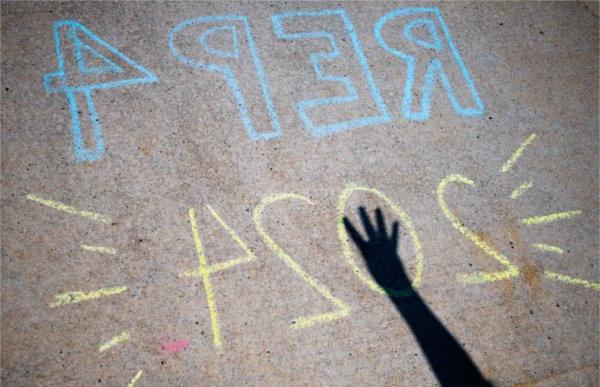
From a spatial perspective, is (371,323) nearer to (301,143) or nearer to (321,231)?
(321,231)

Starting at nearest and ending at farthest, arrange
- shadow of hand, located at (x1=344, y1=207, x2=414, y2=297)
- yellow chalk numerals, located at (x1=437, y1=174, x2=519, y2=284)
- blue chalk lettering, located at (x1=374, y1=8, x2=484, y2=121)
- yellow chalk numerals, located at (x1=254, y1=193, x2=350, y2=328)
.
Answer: yellow chalk numerals, located at (x1=254, y1=193, x2=350, y2=328) < shadow of hand, located at (x1=344, y1=207, x2=414, y2=297) < yellow chalk numerals, located at (x1=437, y1=174, x2=519, y2=284) < blue chalk lettering, located at (x1=374, y1=8, x2=484, y2=121)

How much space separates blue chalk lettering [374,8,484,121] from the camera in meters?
4.16

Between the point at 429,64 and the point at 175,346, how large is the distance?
3784mm

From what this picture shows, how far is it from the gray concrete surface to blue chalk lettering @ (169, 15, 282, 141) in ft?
0.23

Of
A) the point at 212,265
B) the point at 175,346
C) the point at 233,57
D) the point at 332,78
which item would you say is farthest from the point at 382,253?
the point at 233,57

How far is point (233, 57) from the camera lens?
4.04 meters

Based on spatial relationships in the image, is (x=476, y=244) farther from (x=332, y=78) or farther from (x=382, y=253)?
(x=332, y=78)

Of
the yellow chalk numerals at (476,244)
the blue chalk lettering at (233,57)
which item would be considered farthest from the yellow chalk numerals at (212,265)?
the yellow chalk numerals at (476,244)

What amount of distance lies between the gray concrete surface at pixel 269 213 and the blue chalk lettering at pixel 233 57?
7 cm

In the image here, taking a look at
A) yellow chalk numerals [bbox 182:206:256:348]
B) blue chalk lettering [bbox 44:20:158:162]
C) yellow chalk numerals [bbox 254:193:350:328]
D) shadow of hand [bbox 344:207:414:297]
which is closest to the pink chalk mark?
yellow chalk numerals [bbox 182:206:256:348]

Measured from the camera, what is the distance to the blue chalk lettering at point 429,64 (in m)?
4.16

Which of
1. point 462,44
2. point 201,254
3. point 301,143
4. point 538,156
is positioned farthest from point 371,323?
point 462,44

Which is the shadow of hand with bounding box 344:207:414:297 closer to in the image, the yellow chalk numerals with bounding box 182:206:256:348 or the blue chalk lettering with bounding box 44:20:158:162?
the yellow chalk numerals with bounding box 182:206:256:348

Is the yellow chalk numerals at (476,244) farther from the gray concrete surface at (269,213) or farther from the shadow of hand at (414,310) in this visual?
the shadow of hand at (414,310)
